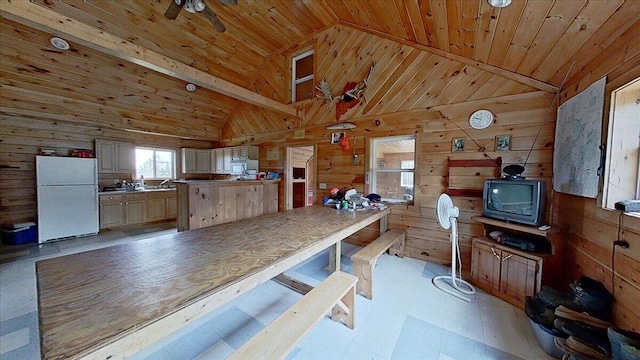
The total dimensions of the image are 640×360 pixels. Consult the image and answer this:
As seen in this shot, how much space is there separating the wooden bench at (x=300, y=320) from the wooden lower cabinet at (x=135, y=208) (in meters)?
5.36

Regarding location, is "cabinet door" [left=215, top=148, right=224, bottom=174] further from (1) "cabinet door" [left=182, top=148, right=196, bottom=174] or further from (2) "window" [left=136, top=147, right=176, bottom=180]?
(2) "window" [left=136, top=147, right=176, bottom=180]

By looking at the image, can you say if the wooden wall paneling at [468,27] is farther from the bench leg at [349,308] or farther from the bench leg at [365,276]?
the bench leg at [349,308]

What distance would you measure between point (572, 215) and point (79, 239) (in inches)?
297

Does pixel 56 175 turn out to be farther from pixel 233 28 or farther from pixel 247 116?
pixel 233 28

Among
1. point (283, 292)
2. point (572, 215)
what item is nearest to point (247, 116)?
point (283, 292)

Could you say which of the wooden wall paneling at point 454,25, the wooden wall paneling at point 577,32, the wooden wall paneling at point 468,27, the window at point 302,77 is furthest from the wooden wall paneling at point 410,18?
the window at point 302,77

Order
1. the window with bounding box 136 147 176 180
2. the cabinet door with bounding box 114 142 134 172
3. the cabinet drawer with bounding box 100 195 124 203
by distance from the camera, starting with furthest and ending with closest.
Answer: the window with bounding box 136 147 176 180 < the cabinet door with bounding box 114 142 134 172 < the cabinet drawer with bounding box 100 195 124 203

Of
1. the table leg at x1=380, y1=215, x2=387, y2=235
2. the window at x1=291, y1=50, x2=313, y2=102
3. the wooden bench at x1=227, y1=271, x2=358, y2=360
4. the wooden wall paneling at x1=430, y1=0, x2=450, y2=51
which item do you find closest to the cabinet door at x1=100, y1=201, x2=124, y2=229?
the window at x1=291, y1=50, x2=313, y2=102

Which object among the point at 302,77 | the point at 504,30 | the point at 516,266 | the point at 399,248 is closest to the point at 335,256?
the point at 399,248

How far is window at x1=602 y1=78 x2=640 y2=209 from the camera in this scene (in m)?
1.63

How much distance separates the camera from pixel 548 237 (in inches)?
85.0

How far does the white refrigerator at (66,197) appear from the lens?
3.94 m

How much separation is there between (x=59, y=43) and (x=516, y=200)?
21.5 feet

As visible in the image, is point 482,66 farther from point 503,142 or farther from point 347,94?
point 347,94
